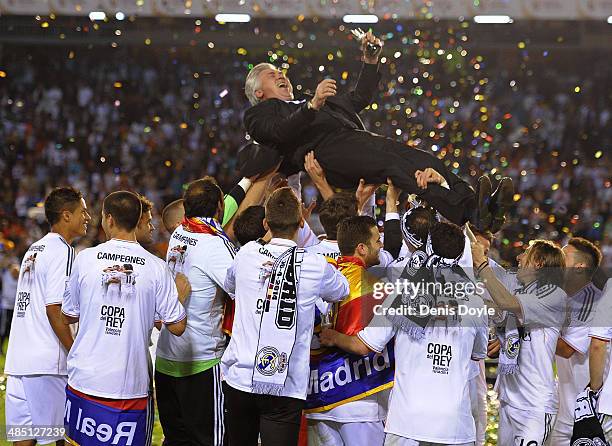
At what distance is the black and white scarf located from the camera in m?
5.12

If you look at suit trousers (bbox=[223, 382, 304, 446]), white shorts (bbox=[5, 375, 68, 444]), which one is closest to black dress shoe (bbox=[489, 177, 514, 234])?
suit trousers (bbox=[223, 382, 304, 446])

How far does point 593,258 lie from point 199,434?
2780mm

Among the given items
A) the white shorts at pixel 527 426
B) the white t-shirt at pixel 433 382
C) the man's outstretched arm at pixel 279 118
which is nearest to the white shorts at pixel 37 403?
the man's outstretched arm at pixel 279 118

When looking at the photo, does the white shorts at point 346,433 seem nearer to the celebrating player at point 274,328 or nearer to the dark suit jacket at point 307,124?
the celebrating player at point 274,328

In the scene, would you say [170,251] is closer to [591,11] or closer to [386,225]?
[386,225]

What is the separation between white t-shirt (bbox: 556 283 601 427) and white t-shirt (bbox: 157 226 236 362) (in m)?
2.21

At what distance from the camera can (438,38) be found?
19719mm

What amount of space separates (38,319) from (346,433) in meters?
2.17

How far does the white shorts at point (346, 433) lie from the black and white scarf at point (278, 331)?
0.60m

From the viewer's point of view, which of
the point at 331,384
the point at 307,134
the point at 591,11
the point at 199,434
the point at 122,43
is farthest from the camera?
the point at 122,43

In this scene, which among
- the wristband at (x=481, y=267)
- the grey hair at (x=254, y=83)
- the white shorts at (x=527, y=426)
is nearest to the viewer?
the wristband at (x=481, y=267)

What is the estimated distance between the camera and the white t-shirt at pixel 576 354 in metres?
6.06

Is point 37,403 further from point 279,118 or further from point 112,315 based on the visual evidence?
point 279,118

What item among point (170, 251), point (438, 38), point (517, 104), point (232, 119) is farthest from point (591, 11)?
point (170, 251)
